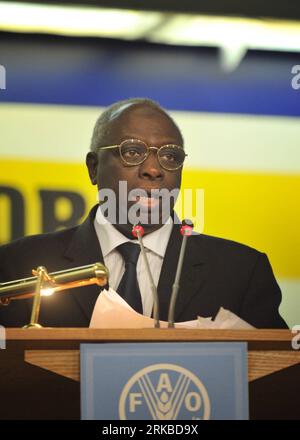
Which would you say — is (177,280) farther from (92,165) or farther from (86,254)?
(92,165)

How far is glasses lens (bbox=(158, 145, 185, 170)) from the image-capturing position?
3199 mm

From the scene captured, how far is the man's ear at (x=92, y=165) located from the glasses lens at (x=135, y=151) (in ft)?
0.78

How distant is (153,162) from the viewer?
3.16 metres

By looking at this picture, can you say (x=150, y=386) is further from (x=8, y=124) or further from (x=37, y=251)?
(x=8, y=124)

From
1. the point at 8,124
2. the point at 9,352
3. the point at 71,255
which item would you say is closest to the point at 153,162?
the point at 71,255

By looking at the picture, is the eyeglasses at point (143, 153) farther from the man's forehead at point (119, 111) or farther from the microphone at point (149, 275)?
the microphone at point (149, 275)

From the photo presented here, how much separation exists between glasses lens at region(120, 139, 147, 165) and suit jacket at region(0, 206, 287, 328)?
0.31 meters

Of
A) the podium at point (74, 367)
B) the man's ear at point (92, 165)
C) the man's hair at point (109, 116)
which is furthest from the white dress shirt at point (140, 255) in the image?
the podium at point (74, 367)

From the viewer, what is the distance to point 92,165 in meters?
3.40

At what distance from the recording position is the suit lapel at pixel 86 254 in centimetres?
306

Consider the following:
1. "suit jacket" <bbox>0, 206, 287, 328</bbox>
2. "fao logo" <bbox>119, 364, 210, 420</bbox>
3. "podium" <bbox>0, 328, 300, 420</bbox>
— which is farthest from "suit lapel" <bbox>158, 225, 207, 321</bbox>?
"fao logo" <bbox>119, 364, 210, 420</bbox>

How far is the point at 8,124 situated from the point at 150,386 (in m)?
1.77

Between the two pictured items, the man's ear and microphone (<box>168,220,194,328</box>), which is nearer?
microphone (<box>168,220,194,328</box>)

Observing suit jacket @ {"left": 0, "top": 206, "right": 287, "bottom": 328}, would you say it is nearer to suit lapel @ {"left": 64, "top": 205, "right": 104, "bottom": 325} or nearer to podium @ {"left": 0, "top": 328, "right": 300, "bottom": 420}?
suit lapel @ {"left": 64, "top": 205, "right": 104, "bottom": 325}
